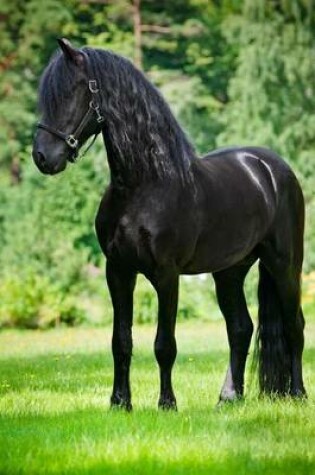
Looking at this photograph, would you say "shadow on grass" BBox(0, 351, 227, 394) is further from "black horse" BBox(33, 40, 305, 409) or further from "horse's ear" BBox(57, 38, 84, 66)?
"horse's ear" BBox(57, 38, 84, 66)

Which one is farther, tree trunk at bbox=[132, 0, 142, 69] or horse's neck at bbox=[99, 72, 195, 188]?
tree trunk at bbox=[132, 0, 142, 69]

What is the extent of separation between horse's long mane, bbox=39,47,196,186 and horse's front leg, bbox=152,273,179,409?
2.05ft

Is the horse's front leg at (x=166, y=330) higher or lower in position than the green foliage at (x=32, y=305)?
higher

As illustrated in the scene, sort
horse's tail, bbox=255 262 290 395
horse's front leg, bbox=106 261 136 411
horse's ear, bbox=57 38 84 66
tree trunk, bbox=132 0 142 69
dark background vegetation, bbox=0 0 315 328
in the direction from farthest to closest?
tree trunk, bbox=132 0 142 69 < dark background vegetation, bbox=0 0 315 328 < horse's tail, bbox=255 262 290 395 < horse's front leg, bbox=106 261 136 411 < horse's ear, bbox=57 38 84 66

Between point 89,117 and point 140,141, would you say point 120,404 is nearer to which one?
point 140,141

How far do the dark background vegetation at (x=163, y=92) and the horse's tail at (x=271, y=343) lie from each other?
10.6 meters

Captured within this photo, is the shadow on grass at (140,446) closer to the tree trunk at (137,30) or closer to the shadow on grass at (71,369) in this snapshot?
the shadow on grass at (71,369)

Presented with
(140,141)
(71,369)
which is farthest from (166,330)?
(71,369)

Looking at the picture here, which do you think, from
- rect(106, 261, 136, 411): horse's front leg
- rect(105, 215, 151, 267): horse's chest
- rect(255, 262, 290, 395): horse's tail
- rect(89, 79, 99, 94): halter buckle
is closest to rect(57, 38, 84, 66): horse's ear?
rect(89, 79, 99, 94): halter buckle

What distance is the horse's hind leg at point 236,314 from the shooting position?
7215 millimetres

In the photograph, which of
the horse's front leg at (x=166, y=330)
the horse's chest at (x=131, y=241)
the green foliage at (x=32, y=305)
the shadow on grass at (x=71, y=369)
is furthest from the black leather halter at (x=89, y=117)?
the green foliage at (x=32, y=305)

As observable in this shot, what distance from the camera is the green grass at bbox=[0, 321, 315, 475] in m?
4.73

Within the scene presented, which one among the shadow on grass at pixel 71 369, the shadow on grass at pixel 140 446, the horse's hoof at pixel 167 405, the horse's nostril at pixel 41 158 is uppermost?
the horse's nostril at pixel 41 158

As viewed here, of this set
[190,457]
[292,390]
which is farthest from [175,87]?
[190,457]
